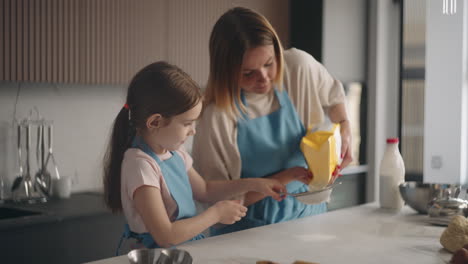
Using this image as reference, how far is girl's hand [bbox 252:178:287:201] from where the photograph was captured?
1814 mm

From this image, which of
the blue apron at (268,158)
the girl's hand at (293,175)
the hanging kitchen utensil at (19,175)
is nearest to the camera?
the girl's hand at (293,175)

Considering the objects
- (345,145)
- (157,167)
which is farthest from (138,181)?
(345,145)

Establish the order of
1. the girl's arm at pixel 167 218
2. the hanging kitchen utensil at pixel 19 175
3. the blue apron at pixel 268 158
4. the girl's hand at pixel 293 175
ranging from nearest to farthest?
the girl's arm at pixel 167 218 < the girl's hand at pixel 293 175 < the blue apron at pixel 268 158 < the hanging kitchen utensil at pixel 19 175

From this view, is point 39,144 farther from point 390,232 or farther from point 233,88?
point 390,232

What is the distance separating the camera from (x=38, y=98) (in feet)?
9.61

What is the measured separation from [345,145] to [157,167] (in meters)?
0.79

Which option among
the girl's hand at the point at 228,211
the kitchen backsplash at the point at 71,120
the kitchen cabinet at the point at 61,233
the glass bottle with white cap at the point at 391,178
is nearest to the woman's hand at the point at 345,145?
the glass bottle with white cap at the point at 391,178

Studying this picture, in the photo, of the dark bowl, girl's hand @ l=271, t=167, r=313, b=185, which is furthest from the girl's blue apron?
the dark bowl

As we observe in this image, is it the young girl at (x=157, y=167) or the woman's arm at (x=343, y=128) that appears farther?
the woman's arm at (x=343, y=128)

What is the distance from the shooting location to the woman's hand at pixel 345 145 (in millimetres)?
2094

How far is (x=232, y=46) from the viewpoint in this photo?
1.89 metres

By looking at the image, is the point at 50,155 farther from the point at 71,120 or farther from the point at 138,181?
the point at 138,181

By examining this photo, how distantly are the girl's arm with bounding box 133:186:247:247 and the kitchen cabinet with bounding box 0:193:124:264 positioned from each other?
0.94 m

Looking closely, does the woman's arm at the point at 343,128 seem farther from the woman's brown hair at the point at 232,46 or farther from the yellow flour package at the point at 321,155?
the woman's brown hair at the point at 232,46
